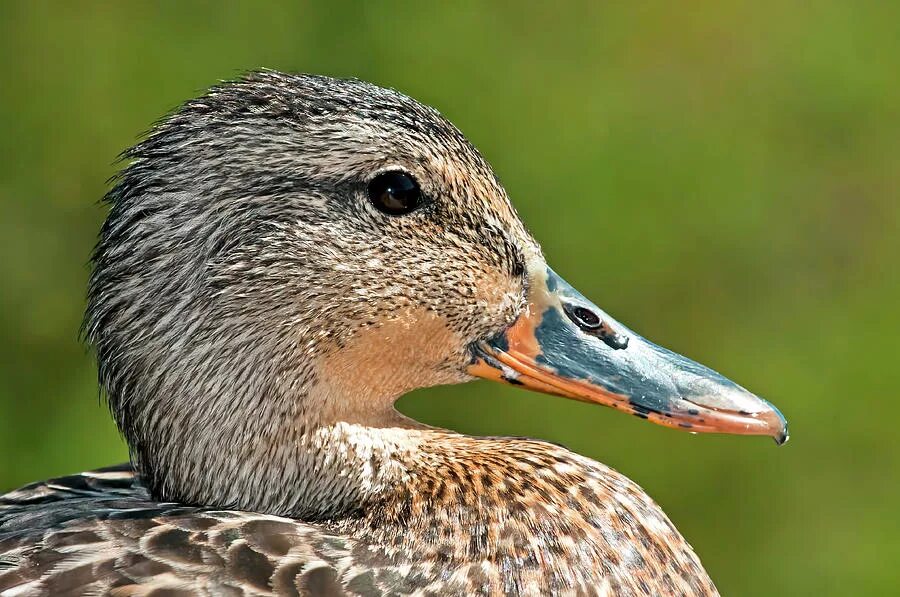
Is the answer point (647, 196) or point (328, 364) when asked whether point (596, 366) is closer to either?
point (328, 364)

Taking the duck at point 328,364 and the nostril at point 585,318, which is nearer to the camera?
the duck at point 328,364

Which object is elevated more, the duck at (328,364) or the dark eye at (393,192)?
the dark eye at (393,192)

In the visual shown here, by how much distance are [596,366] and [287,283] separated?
621 mm

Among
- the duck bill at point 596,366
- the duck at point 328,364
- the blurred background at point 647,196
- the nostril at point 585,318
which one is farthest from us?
the blurred background at point 647,196

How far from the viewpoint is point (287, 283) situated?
8.11 feet

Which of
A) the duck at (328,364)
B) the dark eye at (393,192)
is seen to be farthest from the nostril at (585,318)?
the dark eye at (393,192)

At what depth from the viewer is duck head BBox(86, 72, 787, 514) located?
244 cm

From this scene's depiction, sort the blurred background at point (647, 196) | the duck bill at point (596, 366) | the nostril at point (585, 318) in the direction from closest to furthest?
the duck bill at point (596, 366) < the nostril at point (585, 318) < the blurred background at point (647, 196)

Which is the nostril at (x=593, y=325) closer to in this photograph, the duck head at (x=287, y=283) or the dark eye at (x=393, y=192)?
the duck head at (x=287, y=283)

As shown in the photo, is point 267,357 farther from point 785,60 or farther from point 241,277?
point 785,60

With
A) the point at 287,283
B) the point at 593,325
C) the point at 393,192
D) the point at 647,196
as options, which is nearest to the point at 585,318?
the point at 593,325

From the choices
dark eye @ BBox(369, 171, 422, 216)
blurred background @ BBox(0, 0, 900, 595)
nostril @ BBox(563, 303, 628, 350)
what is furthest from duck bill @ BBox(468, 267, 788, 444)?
blurred background @ BBox(0, 0, 900, 595)

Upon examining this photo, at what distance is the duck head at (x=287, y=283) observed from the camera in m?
2.44

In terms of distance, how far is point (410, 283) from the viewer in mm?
2537
